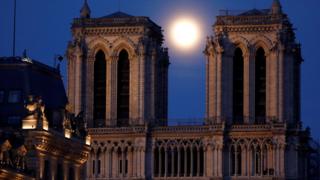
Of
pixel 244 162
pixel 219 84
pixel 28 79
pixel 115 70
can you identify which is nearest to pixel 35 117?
pixel 28 79

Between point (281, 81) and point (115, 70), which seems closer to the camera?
point (281, 81)

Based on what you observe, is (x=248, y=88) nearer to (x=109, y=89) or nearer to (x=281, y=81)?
(x=281, y=81)

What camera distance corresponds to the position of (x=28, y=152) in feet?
318

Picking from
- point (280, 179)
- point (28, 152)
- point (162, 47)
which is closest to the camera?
point (28, 152)

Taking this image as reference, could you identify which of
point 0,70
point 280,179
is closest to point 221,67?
point 280,179

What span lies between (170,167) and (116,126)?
648 cm

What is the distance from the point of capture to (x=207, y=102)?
155 metres

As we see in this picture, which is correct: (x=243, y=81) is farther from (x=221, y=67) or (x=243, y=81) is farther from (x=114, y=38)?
(x=114, y=38)

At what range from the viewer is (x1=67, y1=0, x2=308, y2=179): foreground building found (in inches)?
6024

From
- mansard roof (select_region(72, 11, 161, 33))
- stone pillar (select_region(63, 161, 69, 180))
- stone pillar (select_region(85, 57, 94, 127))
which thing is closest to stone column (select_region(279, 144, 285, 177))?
mansard roof (select_region(72, 11, 161, 33))

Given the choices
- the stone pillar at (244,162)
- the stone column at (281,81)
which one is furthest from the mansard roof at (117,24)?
the stone pillar at (244,162)

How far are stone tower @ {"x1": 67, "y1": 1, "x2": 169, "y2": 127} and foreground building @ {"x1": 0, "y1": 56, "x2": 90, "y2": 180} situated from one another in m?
48.6

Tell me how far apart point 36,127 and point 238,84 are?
60.1 meters

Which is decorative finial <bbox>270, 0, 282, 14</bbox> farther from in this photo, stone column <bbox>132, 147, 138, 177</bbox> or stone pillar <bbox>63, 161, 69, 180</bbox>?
stone pillar <bbox>63, 161, 69, 180</bbox>
